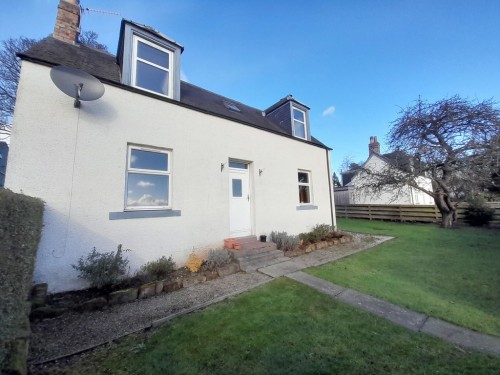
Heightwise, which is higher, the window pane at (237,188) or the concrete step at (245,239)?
the window pane at (237,188)

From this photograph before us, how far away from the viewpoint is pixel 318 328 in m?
2.89

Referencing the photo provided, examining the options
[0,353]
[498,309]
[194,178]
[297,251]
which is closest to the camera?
[0,353]

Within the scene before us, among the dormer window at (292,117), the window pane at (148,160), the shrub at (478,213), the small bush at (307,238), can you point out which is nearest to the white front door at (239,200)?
the small bush at (307,238)

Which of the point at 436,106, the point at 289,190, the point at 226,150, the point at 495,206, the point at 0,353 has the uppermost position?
the point at 436,106

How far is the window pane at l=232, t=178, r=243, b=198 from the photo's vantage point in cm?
699

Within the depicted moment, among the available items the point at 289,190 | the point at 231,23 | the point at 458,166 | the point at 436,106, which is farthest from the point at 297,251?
the point at 436,106

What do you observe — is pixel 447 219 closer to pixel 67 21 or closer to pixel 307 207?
pixel 307 207

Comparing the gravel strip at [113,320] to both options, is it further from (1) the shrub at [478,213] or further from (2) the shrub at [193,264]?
(1) the shrub at [478,213]

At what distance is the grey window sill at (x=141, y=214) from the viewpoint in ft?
15.0

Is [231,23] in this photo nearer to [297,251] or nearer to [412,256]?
[297,251]

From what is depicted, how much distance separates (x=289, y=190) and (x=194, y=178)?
416 centimetres

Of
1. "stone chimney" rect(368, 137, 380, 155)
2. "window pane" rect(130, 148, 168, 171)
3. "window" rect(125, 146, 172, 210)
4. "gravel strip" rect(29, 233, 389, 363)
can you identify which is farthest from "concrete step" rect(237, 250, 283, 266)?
"stone chimney" rect(368, 137, 380, 155)

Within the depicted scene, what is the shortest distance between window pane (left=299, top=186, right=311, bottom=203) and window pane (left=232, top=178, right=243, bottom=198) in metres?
3.23

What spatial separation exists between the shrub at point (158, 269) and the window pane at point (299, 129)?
764 cm
